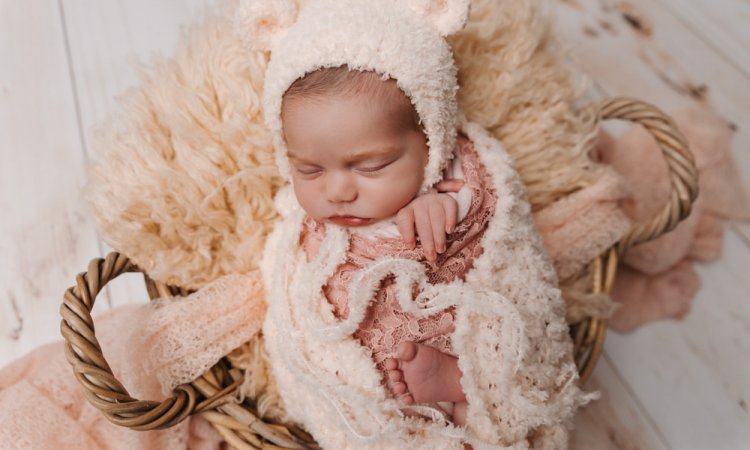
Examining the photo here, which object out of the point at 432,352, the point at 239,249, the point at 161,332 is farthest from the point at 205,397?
the point at 432,352

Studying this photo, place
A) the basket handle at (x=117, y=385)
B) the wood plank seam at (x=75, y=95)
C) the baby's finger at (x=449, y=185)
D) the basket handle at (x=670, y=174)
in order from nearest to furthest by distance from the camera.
→ the basket handle at (x=117, y=385)
the baby's finger at (x=449, y=185)
the basket handle at (x=670, y=174)
the wood plank seam at (x=75, y=95)

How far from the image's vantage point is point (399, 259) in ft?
2.93

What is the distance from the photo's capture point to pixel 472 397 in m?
0.88

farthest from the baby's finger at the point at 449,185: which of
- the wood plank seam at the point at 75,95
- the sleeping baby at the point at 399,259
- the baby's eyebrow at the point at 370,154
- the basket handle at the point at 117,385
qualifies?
the wood plank seam at the point at 75,95

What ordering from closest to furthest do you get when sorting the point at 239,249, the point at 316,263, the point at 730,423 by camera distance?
1. the point at 316,263
2. the point at 239,249
3. the point at 730,423

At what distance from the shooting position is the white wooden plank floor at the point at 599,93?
1.24m

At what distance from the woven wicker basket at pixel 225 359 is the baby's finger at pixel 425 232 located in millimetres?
304

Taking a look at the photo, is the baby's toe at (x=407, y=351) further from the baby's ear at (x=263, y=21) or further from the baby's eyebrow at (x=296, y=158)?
the baby's ear at (x=263, y=21)

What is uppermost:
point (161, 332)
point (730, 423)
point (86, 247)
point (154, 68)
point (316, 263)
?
point (154, 68)

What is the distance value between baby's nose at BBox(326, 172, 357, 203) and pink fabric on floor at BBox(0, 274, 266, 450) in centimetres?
25

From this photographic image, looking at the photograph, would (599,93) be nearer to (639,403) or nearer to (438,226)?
(639,403)

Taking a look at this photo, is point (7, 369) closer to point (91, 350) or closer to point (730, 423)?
point (91, 350)

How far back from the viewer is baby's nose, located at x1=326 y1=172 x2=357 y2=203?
0.87m

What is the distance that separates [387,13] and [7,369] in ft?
2.28
